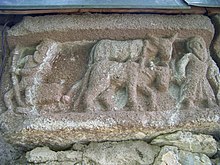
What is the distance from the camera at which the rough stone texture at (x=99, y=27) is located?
1883 millimetres

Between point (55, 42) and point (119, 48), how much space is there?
34cm

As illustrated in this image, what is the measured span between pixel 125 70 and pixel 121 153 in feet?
1.28

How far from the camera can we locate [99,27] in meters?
1.88

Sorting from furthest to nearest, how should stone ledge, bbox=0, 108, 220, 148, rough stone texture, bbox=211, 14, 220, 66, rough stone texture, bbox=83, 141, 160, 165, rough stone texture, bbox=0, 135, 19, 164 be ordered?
rough stone texture, bbox=211, 14, 220, 66
rough stone texture, bbox=0, 135, 19, 164
rough stone texture, bbox=83, 141, 160, 165
stone ledge, bbox=0, 108, 220, 148

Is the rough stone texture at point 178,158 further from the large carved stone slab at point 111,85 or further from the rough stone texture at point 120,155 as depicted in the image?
the large carved stone slab at point 111,85

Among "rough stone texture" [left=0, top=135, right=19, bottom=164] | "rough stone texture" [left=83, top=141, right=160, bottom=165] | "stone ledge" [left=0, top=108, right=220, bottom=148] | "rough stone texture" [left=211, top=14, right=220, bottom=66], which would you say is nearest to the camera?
"stone ledge" [left=0, top=108, right=220, bottom=148]

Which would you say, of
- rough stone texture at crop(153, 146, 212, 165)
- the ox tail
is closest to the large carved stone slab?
the ox tail

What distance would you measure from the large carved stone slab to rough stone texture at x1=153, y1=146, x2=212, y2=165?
0.34ft

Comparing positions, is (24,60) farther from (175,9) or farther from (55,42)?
(175,9)

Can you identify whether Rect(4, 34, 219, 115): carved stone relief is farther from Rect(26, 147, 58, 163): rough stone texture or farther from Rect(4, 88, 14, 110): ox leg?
Rect(26, 147, 58, 163): rough stone texture

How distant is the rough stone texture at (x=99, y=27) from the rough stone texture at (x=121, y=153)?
54 centimetres

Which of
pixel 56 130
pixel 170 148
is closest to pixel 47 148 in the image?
pixel 56 130

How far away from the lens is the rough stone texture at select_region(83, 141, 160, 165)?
172cm

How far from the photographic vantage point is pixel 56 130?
162 cm
